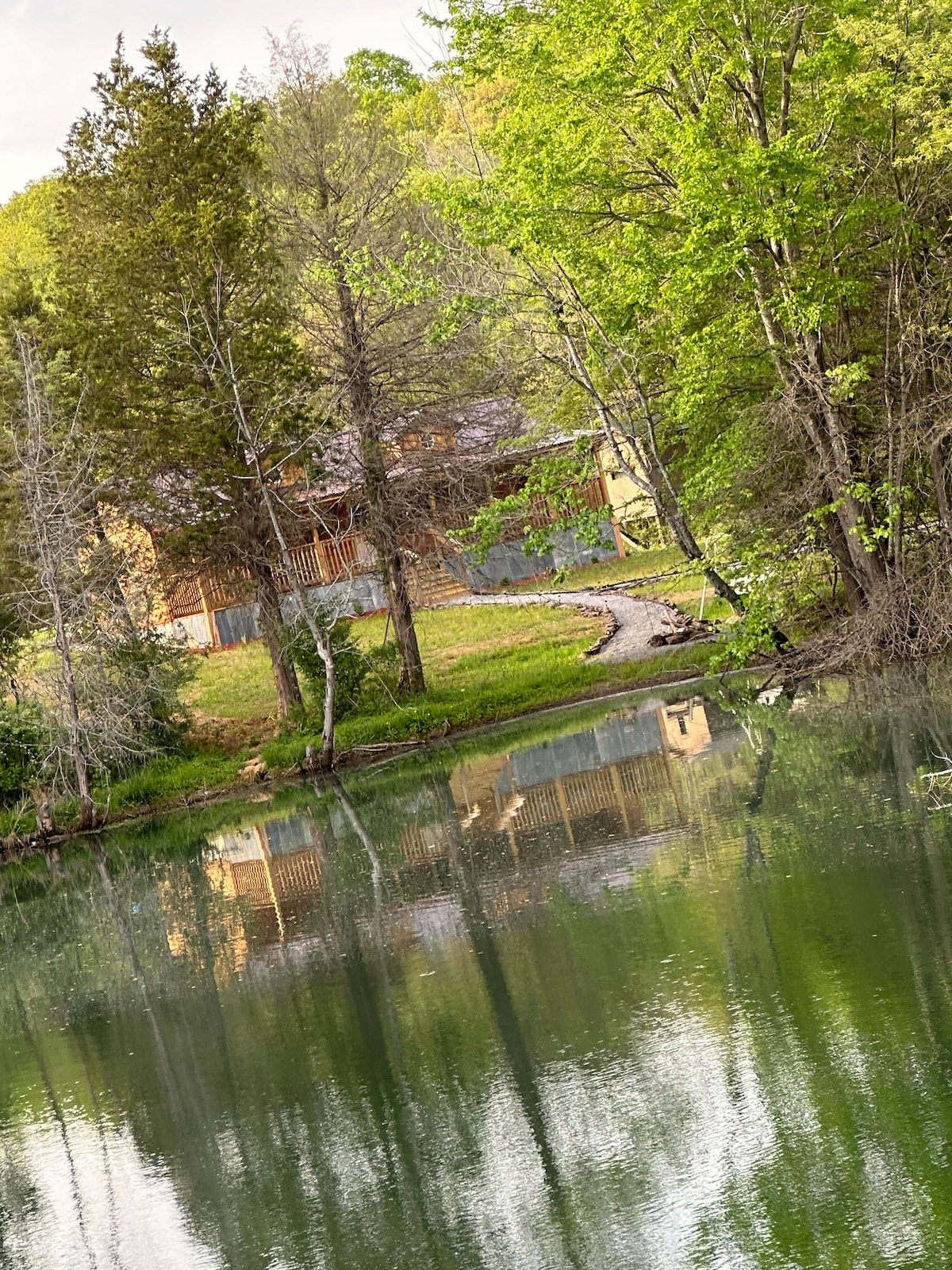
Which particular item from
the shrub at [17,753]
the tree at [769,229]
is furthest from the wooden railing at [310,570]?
the tree at [769,229]

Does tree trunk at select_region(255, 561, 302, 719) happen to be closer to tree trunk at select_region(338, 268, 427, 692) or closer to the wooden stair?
tree trunk at select_region(338, 268, 427, 692)

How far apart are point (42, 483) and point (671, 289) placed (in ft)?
39.4

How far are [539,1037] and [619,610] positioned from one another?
77.5 ft

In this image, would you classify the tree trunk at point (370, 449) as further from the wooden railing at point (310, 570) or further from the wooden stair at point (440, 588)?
the wooden railing at point (310, 570)

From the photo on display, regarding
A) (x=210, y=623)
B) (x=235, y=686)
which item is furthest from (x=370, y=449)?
(x=210, y=623)

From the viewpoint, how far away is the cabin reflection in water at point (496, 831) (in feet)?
47.9

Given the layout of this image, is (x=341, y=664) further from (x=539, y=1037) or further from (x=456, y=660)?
(x=539, y=1037)

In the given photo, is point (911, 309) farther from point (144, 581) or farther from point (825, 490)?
point (144, 581)

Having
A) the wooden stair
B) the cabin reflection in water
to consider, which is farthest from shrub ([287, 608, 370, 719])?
the wooden stair

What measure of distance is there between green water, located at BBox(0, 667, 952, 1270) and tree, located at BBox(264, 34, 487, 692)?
1016 cm

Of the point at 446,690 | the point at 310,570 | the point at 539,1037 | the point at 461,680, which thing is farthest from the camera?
the point at 310,570

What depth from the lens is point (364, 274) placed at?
1016 inches

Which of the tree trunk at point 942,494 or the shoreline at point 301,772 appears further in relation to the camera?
the shoreline at point 301,772

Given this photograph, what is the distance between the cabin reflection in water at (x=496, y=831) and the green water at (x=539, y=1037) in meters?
0.08
